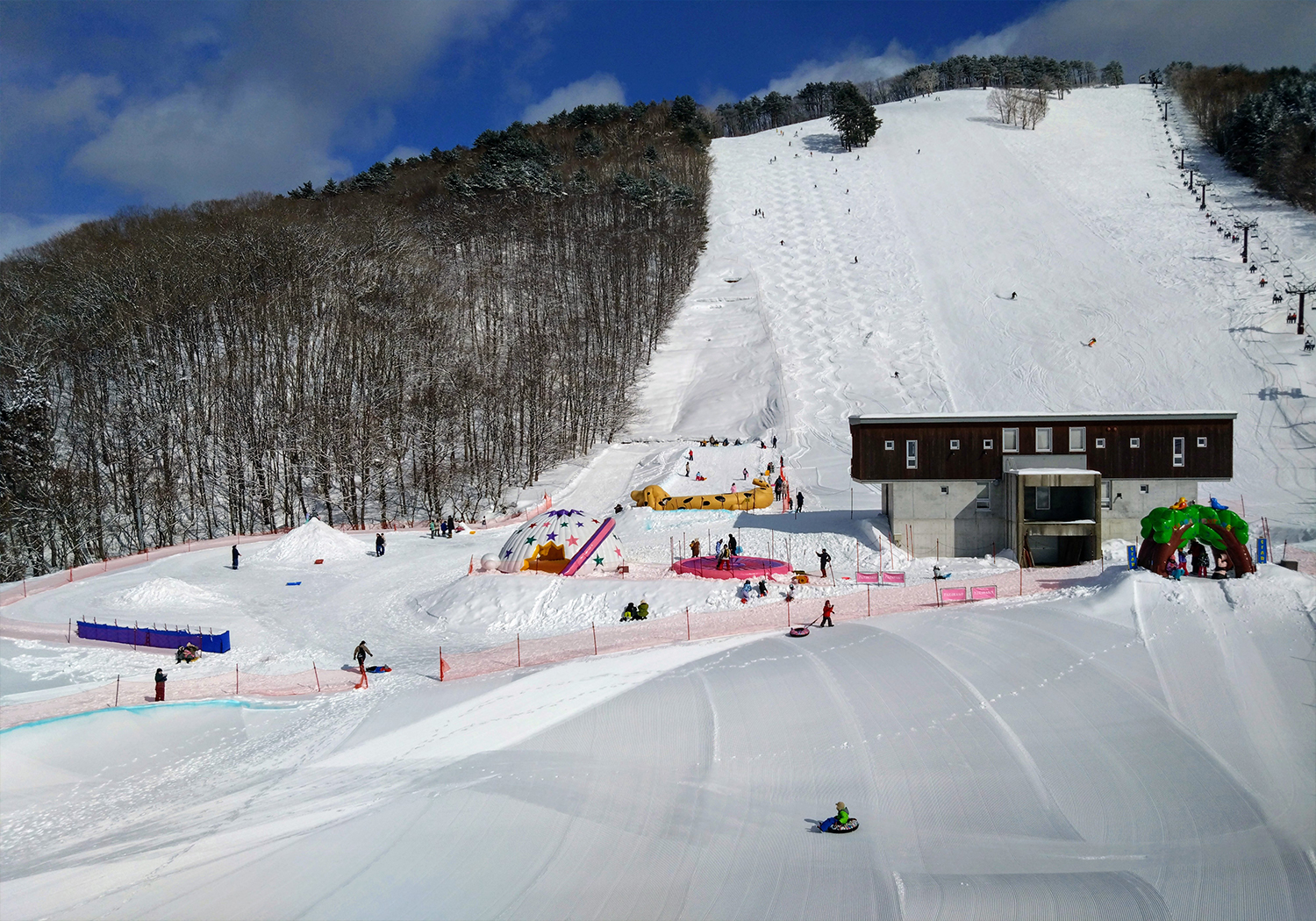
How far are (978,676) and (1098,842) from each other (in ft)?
17.3

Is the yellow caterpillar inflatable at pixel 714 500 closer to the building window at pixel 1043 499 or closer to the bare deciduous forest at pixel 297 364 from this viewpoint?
the bare deciduous forest at pixel 297 364

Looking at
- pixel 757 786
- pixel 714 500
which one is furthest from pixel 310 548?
pixel 757 786

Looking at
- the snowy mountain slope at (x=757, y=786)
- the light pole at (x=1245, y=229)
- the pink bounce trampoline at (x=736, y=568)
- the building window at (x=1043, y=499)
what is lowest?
the snowy mountain slope at (x=757, y=786)

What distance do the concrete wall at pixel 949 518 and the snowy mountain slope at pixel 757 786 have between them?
441 inches

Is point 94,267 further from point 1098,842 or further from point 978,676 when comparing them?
point 1098,842

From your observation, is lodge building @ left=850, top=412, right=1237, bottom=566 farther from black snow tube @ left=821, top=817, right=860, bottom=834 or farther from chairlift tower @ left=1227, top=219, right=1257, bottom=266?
chairlift tower @ left=1227, top=219, right=1257, bottom=266

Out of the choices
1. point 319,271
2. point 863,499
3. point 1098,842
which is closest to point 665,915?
point 1098,842

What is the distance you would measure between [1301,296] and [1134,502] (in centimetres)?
3154

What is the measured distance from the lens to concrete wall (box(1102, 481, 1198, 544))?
32.2 m

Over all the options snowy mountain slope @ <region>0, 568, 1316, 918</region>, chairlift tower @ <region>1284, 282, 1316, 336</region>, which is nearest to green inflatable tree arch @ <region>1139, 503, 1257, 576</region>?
snowy mountain slope @ <region>0, 568, 1316, 918</region>

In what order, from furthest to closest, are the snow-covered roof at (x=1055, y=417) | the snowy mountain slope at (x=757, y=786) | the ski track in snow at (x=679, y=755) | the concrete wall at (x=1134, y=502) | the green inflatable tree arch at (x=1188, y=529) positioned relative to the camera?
the concrete wall at (x=1134, y=502) → the snow-covered roof at (x=1055, y=417) → the green inflatable tree arch at (x=1188, y=529) → the ski track in snow at (x=679, y=755) → the snowy mountain slope at (x=757, y=786)

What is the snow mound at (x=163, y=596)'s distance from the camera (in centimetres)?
2908

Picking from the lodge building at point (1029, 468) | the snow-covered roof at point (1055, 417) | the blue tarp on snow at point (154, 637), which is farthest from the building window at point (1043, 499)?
the blue tarp on snow at point (154, 637)

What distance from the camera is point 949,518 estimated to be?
33.2 metres
